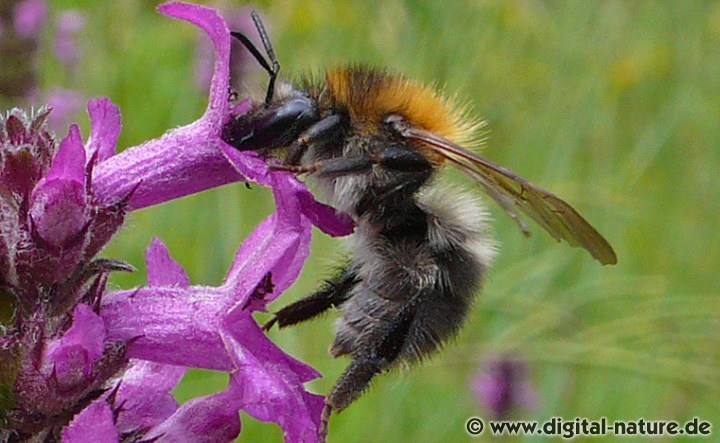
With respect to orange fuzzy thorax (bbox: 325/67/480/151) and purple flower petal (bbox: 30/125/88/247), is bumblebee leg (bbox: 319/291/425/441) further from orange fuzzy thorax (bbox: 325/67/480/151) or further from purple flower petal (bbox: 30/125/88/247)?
purple flower petal (bbox: 30/125/88/247)

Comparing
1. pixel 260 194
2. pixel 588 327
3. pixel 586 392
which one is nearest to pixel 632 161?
pixel 586 392

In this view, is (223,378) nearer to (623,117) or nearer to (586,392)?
(586,392)

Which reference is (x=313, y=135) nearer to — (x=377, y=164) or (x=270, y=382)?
(x=377, y=164)

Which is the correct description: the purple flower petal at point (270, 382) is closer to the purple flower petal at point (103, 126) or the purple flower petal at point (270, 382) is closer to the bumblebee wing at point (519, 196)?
the purple flower petal at point (103, 126)

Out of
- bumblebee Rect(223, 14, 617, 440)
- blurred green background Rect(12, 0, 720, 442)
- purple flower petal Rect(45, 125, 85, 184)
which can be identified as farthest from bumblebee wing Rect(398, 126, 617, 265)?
blurred green background Rect(12, 0, 720, 442)

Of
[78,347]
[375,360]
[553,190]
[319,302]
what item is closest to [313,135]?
[319,302]

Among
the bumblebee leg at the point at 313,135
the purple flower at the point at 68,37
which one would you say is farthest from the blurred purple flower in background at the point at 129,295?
the purple flower at the point at 68,37

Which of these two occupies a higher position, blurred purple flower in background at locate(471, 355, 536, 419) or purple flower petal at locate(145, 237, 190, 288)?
blurred purple flower in background at locate(471, 355, 536, 419)
